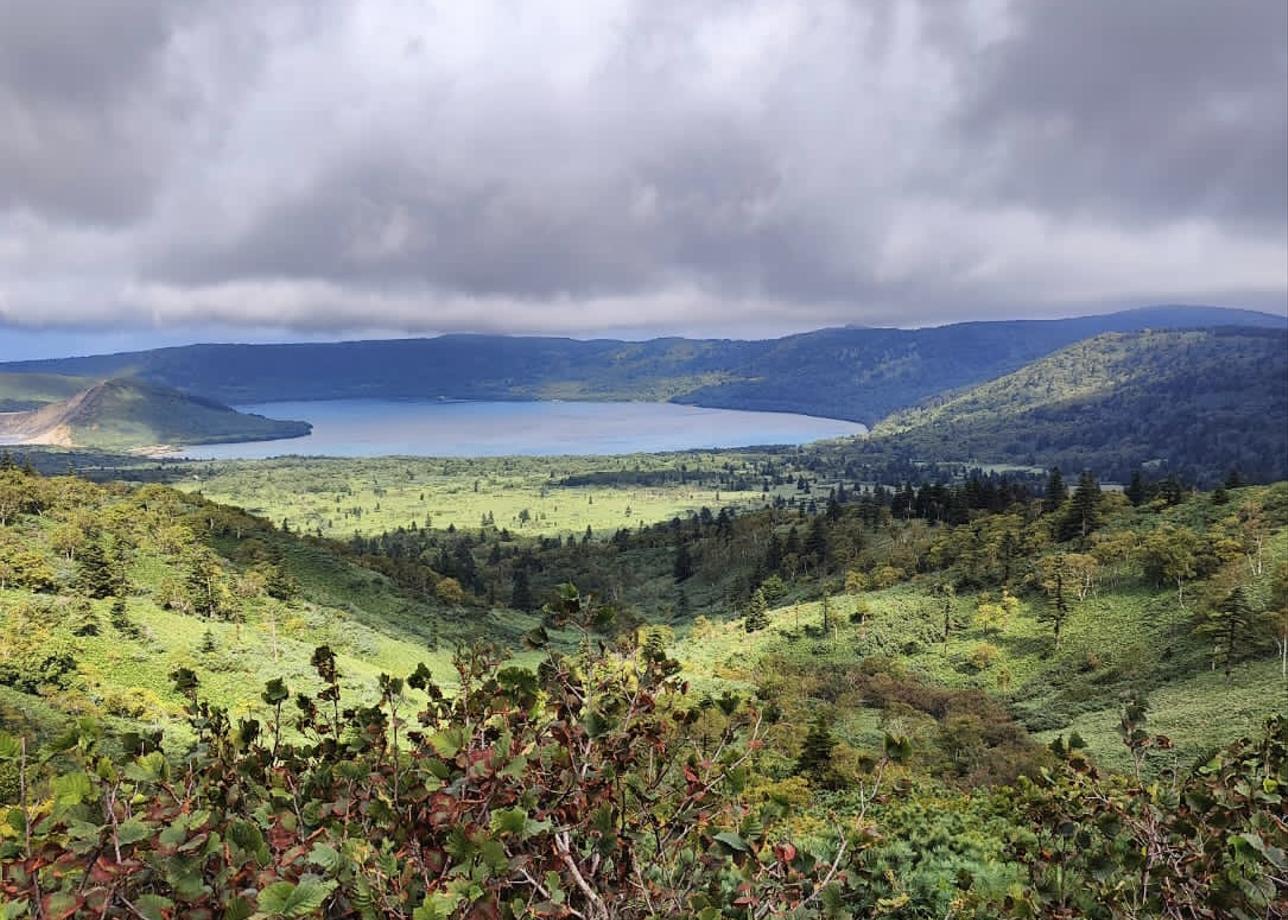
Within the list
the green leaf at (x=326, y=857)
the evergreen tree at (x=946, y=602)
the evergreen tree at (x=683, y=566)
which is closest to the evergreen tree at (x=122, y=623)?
the green leaf at (x=326, y=857)

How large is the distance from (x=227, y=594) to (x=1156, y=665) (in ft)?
212

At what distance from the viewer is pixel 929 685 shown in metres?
50.4

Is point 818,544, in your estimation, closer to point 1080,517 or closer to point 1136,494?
point 1080,517

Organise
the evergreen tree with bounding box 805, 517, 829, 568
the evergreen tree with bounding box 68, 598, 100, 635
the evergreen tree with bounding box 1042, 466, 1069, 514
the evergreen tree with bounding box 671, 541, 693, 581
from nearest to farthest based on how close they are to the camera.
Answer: the evergreen tree with bounding box 68, 598, 100, 635, the evergreen tree with bounding box 1042, 466, 1069, 514, the evergreen tree with bounding box 805, 517, 829, 568, the evergreen tree with bounding box 671, 541, 693, 581

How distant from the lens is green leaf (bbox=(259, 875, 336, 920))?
2762mm

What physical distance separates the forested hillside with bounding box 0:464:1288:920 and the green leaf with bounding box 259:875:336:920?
0.7 inches

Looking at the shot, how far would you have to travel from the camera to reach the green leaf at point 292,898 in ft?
9.06

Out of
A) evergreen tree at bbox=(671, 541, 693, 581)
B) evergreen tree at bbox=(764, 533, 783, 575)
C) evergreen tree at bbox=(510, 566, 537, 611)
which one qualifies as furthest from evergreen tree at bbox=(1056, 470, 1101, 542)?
evergreen tree at bbox=(510, 566, 537, 611)

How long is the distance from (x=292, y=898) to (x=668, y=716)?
692 cm

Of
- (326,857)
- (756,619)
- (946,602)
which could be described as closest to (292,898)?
(326,857)

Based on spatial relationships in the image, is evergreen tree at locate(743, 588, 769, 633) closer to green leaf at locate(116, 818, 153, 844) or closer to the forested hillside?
the forested hillside

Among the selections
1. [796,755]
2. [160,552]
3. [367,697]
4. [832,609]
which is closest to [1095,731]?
[796,755]

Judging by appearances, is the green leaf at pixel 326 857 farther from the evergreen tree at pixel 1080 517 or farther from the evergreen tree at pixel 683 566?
the evergreen tree at pixel 683 566

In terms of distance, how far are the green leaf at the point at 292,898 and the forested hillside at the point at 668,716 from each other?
18 millimetres
